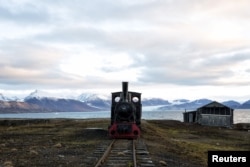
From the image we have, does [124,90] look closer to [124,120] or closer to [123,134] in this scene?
[124,120]

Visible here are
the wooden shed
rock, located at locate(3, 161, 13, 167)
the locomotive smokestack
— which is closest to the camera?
rock, located at locate(3, 161, 13, 167)

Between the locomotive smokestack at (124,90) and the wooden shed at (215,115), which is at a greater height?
the locomotive smokestack at (124,90)

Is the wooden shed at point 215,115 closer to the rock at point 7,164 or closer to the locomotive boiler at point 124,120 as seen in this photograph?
the locomotive boiler at point 124,120

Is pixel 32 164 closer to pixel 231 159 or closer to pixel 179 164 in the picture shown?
pixel 179 164

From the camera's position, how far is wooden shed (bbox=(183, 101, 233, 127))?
66375mm

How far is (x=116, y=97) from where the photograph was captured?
32156mm

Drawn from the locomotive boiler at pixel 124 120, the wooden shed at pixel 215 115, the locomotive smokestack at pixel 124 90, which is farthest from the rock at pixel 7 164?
the wooden shed at pixel 215 115

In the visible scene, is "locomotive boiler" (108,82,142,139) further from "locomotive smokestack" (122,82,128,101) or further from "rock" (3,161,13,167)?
"rock" (3,161,13,167)

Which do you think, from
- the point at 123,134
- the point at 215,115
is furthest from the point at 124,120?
the point at 215,115

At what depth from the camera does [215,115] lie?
6712cm

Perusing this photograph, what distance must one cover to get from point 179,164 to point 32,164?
21.6 ft

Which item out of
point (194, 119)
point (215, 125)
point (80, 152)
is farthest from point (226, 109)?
point (80, 152)

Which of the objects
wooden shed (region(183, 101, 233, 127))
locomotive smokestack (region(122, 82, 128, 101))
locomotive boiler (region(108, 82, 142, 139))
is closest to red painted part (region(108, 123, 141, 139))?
locomotive boiler (region(108, 82, 142, 139))

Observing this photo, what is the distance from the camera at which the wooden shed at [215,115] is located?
66375 millimetres
